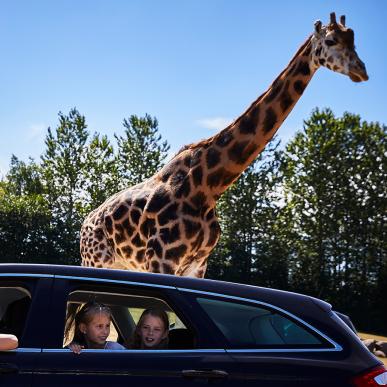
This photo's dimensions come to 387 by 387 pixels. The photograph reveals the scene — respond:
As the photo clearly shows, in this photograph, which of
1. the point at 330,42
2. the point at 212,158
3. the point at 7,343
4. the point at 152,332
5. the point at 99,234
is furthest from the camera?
the point at 99,234

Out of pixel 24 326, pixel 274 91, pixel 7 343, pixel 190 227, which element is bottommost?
pixel 7 343

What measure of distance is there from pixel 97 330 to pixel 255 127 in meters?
6.08

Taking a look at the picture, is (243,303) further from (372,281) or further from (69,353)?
(372,281)

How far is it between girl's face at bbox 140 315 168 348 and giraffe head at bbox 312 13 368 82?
5.56 metres

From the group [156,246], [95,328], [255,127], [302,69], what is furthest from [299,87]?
[95,328]

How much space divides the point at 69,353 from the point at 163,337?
604 millimetres

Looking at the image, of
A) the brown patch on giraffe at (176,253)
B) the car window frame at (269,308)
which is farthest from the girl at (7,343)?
the brown patch on giraffe at (176,253)

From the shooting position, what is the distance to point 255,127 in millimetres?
9523

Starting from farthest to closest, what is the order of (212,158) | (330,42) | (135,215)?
(135,215) → (212,158) → (330,42)

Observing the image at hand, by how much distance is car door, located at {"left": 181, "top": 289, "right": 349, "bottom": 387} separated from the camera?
3.47 meters

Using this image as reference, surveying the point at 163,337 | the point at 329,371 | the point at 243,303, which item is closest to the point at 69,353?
the point at 163,337

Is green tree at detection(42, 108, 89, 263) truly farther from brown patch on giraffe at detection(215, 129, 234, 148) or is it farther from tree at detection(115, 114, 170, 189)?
brown patch on giraffe at detection(215, 129, 234, 148)

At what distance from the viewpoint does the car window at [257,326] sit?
141 inches

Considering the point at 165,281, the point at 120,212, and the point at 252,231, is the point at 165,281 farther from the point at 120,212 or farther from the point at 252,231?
the point at 252,231
